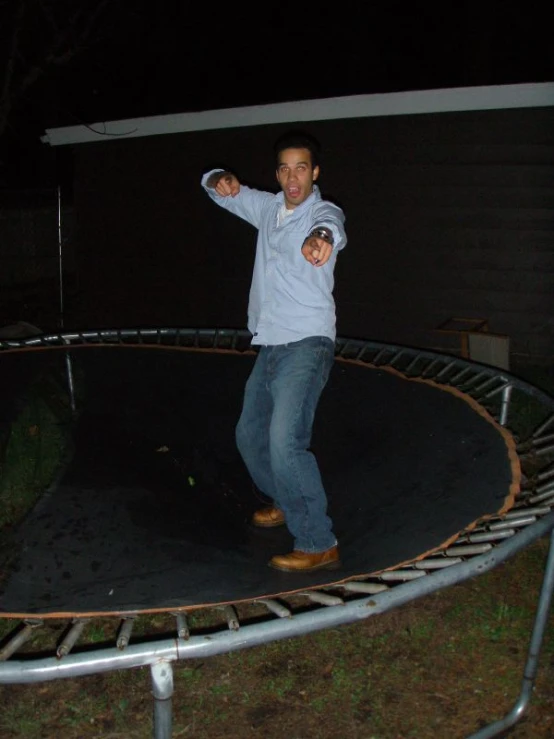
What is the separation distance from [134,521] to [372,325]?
3498mm

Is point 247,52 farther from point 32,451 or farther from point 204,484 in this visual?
point 204,484

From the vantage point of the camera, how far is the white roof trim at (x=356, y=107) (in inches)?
176

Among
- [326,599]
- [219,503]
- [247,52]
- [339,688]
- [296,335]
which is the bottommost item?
[339,688]

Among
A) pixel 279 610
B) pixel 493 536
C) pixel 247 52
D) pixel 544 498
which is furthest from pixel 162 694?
pixel 247 52

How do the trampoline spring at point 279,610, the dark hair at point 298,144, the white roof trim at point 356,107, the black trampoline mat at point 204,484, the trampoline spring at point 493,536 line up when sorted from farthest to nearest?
the white roof trim at point 356,107
the dark hair at point 298,144
the black trampoline mat at point 204,484
the trampoline spring at point 493,536
the trampoline spring at point 279,610

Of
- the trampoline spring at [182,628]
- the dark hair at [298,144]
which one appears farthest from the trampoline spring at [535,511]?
the dark hair at [298,144]

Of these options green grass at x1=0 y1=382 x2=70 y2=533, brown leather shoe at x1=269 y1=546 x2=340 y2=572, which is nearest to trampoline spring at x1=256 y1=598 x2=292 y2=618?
brown leather shoe at x1=269 y1=546 x2=340 y2=572

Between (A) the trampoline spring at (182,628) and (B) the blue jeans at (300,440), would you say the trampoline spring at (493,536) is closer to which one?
(B) the blue jeans at (300,440)

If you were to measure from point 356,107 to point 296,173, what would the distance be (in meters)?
3.06

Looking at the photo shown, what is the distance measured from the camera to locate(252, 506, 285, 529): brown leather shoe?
2.36 m

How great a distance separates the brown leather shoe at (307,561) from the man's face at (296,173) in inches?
38.1

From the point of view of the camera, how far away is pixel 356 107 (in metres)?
4.80

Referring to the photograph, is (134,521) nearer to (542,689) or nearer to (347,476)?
(347,476)

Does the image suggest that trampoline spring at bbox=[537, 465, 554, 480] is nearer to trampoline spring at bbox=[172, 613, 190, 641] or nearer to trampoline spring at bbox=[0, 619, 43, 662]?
trampoline spring at bbox=[172, 613, 190, 641]
